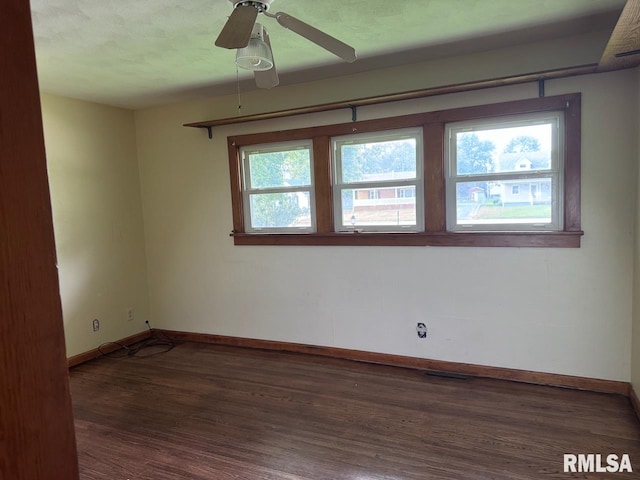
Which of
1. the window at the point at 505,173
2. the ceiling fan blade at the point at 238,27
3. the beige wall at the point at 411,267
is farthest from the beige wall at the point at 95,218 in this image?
the window at the point at 505,173

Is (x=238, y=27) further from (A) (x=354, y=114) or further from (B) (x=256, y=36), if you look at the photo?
(A) (x=354, y=114)

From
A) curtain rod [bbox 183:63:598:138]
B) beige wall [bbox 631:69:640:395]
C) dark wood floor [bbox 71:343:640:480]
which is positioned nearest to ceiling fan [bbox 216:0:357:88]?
curtain rod [bbox 183:63:598:138]

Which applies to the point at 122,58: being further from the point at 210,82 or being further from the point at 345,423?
the point at 345,423

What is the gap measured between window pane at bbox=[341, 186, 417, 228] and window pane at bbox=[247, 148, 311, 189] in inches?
18.3

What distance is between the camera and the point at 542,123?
294cm

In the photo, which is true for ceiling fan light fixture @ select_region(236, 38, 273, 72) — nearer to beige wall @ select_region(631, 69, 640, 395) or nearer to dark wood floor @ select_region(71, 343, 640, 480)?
dark wood floor @ select_region(71, 343, 640, 480)

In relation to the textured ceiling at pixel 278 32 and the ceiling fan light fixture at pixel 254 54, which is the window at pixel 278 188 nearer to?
the textured ceiling at pixel 278 32

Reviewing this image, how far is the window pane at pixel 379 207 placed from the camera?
3416mm

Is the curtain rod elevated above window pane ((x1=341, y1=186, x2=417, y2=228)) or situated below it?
above

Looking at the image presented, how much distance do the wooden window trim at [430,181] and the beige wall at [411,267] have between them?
73 mm

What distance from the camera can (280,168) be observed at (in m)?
3.89

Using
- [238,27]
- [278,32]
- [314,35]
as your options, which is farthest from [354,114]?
[238,27]

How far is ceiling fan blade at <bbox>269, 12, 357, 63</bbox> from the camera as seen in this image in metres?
1.82

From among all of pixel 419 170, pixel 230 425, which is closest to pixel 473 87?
pixel 419 170
